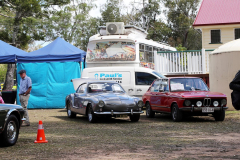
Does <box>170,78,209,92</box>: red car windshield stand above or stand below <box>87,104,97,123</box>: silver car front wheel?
above

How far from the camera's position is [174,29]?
64125 millimetres

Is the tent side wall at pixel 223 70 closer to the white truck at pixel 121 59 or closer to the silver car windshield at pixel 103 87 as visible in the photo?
the white truck at pixel 121 59

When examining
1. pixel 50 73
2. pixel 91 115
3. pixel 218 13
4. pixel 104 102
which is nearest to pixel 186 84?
pixel 104 102

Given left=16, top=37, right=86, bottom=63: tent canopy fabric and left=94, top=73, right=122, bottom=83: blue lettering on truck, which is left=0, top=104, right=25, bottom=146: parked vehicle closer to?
left=94, top=73, right=122, bottom=83: blue lettering on truck

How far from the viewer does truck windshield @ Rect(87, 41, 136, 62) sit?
19578mm

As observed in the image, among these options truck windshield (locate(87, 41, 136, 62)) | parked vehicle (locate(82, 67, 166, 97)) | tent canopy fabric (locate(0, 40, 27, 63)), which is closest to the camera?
parked vehicle (locate(82, 67, 166, 97))

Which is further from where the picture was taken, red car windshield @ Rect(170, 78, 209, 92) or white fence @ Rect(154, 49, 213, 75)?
white fence @ Rect(154, 49, 213, 75)

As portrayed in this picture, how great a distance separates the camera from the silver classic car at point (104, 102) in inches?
503

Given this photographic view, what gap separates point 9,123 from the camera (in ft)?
27.5

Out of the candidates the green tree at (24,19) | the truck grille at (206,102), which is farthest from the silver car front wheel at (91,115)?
the green tree at (24,19)

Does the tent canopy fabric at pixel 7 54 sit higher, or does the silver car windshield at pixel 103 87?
the tent canopy fabric at pixel 7 54

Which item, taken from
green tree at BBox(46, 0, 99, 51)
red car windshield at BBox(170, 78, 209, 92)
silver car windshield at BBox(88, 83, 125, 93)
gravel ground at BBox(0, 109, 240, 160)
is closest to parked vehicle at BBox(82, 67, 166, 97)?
silver car windshield at BBox(88, 83, 125, 93)

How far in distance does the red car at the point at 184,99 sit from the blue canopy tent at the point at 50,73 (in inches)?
272

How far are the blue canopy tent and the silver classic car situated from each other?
624 centimetres
